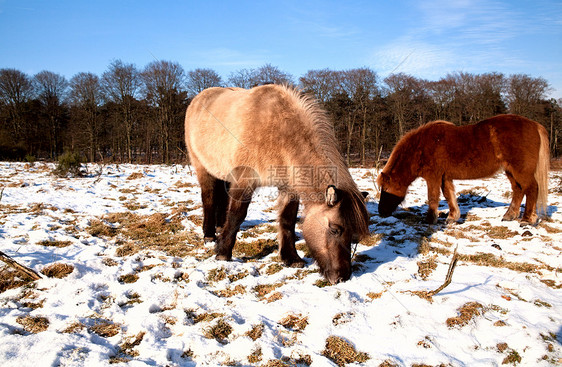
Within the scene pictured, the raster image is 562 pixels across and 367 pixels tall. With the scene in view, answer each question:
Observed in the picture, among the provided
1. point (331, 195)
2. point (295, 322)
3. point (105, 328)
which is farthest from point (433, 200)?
point (105, 328)

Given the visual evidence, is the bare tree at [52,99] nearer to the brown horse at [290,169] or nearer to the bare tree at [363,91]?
the bare tree at [363,91]

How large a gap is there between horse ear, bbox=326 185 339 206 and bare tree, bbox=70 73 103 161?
85.7 feet

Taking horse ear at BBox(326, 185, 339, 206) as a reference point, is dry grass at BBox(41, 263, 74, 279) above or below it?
A: below

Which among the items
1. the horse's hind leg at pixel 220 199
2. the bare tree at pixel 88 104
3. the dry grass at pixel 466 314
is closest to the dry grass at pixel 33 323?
the horse's hind leg at pixel 220 199

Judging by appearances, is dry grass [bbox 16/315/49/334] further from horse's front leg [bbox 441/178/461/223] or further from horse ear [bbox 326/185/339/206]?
horse's front leg [bbox 441/178/461/223]

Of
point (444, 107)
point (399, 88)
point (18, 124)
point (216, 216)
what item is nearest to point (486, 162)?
point (216, 216)

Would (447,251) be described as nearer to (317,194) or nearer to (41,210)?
(317,194)

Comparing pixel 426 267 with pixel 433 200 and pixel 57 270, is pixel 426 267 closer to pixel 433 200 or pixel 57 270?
pixel 433 200

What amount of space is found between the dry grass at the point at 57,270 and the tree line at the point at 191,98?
18.7m

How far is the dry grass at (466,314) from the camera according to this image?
2729mm

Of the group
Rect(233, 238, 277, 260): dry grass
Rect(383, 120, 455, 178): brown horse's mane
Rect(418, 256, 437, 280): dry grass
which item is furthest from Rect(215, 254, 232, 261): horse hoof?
Rect(383, 120, 455, 178): brown horse's mane

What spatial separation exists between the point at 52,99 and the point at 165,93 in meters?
13.7

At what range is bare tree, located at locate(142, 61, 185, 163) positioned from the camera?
23.8 metres

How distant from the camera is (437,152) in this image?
19.8 ft
